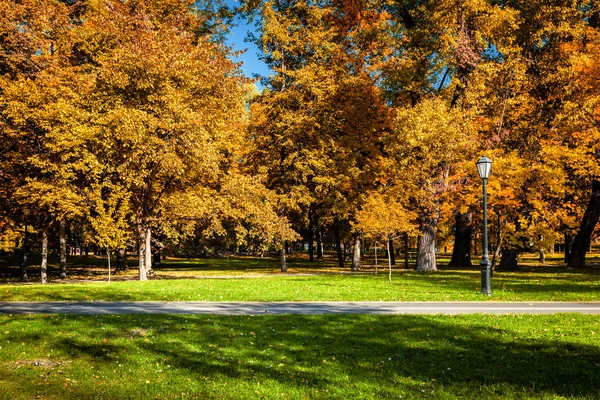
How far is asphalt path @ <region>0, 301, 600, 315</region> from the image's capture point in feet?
39.3

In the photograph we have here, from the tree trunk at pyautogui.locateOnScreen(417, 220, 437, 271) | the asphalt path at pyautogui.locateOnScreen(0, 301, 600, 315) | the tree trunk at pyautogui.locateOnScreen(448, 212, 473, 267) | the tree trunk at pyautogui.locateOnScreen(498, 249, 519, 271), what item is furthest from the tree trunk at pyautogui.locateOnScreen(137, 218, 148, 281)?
the tree trunk at pyautogui.locateOnScreen(498, 249, 519, 271)

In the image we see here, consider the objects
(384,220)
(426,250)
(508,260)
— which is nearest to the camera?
(384,220)

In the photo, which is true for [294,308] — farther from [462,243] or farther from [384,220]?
[462,243]

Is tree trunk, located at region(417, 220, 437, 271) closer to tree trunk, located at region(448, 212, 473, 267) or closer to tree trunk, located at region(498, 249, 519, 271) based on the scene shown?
tree trunk, located at region(498, 249, 519, 271)

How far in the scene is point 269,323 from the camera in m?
10.4

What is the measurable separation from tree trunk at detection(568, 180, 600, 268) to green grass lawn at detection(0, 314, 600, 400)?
2211cm

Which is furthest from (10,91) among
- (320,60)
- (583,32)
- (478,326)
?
(583,32)

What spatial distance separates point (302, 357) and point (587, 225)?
1111 inches

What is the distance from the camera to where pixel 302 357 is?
25.1 feet

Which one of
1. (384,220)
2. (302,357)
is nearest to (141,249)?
(384,220)

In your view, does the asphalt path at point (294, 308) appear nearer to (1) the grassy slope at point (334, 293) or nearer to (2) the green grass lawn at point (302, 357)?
(1) the grassy slope at point (334, 293)

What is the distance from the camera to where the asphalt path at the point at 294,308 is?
1199cm

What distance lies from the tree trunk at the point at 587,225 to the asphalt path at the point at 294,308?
1892 centimetres

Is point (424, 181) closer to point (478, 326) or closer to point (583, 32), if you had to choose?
point (583, 32)
